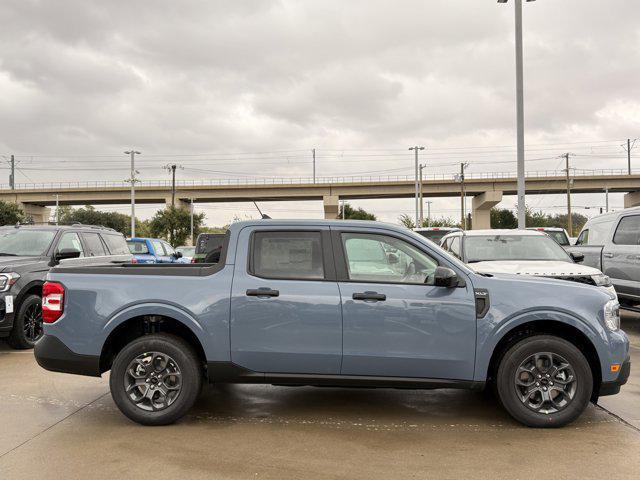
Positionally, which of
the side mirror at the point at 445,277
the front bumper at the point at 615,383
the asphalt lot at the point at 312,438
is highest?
the side mirror at the point at 445,277

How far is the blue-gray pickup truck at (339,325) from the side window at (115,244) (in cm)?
579

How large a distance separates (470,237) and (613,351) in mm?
5170

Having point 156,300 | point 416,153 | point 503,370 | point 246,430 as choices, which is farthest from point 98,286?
point 416,153

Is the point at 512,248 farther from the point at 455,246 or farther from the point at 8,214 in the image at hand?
the point at 8,214

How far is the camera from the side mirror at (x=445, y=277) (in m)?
4.79

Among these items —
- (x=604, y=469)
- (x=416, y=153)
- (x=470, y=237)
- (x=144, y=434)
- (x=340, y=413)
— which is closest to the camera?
(x=604, y=469)

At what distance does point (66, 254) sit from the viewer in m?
9.03

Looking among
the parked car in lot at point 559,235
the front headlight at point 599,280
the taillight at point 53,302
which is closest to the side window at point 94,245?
the taillight at point 53,302

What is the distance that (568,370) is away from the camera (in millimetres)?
4914

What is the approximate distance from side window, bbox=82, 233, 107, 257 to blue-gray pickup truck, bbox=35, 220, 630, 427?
5.02m

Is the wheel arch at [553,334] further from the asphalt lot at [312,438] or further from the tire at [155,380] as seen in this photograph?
the tire at [155,380]

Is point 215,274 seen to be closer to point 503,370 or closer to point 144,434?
point 144,434

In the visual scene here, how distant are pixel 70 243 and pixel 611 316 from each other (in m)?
8.06

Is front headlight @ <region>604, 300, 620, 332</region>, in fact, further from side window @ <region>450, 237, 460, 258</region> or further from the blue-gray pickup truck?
side window @ <region>450, 237, 460, 258</region>
